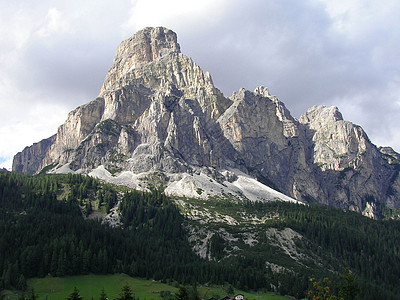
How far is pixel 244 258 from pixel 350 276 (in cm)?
12248

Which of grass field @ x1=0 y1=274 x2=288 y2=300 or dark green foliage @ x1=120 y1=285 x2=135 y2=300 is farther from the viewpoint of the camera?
grass field @ x1=0 y1=274 x2=288 y2=300

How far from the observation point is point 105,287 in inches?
5187

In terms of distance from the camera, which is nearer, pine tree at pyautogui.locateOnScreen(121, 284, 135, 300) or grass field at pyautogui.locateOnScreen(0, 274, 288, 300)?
pine tree at pyautogui.locateOnScreen(121, 284, 135, 300)

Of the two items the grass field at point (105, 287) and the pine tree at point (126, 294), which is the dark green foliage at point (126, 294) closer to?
the pine tree at point (126, 294)

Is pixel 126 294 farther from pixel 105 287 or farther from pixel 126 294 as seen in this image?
pixel 105 287

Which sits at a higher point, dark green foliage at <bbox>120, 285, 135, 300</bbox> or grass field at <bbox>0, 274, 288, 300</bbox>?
dark green foliage at <bbox>120, 285, 135, 300</bbox>

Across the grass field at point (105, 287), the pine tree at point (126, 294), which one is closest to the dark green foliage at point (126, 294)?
the pine tree at point (126, 294)

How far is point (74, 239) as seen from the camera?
157625 millimetres

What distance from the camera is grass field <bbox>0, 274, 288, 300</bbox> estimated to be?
405 feet

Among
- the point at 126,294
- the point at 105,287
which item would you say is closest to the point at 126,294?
the point at 126,294

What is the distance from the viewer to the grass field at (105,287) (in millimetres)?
123500

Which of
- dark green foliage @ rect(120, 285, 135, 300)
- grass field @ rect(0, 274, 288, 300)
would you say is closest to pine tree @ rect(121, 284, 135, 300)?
dark green foliage @ rect(120, 285, 135, 300)

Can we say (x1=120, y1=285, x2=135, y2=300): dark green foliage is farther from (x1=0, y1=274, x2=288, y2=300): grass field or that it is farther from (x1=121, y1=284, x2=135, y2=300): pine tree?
(x1=0, y1=274, x2=288, y2=300): grass field

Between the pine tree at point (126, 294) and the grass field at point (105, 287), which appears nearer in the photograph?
the pine tree at point (126, 294)
